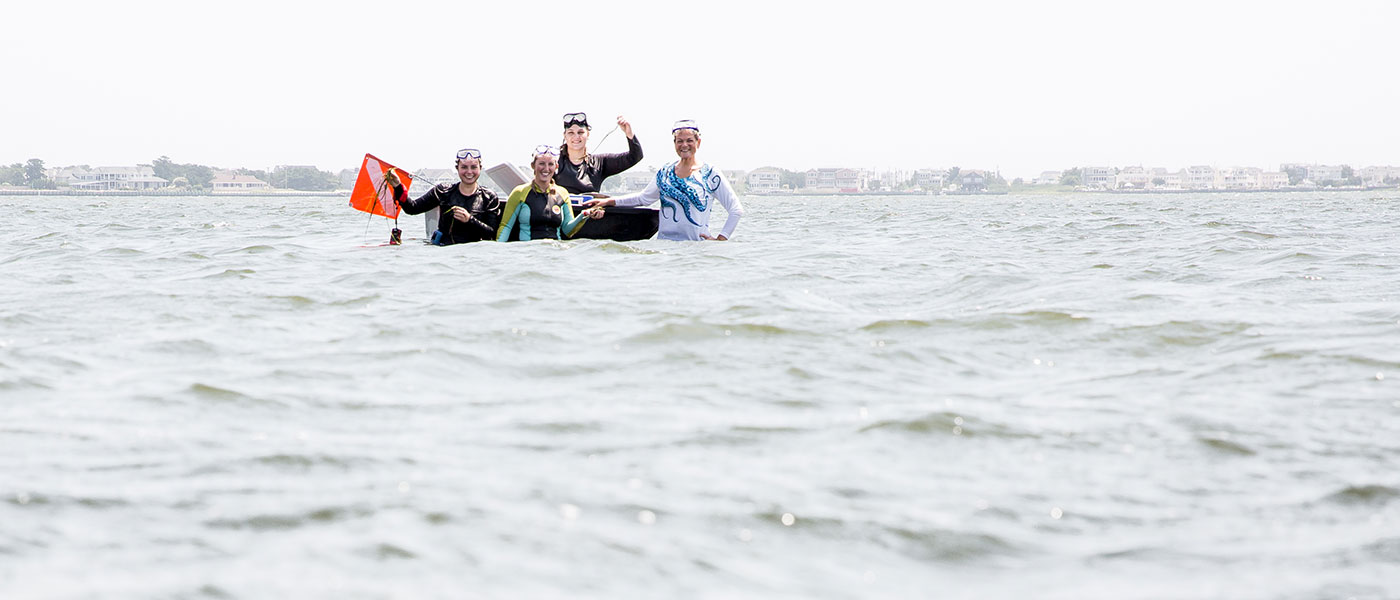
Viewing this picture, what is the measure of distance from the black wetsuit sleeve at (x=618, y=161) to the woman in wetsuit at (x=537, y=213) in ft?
3.33

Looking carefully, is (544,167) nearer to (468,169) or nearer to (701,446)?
(468,169)

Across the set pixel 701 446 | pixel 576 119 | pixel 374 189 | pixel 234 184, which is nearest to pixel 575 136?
pixel 576 119

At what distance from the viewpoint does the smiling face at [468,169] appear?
36.6ft

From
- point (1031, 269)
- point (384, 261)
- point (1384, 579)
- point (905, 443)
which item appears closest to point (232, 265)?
point (384, 261)

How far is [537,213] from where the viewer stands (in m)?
11.4

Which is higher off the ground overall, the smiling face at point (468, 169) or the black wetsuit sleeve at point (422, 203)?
the smiling face at point (468, 169)

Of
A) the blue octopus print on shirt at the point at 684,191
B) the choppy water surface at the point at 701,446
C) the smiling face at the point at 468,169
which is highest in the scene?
the smiling face at the point at 468,169

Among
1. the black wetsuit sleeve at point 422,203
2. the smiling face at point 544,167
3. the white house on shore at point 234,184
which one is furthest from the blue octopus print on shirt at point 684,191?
the white house on shore at point 234,184

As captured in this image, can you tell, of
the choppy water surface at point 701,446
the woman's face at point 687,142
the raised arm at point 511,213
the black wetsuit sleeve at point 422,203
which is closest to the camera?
the choppy water surface at point 701,446

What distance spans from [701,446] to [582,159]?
9078 millimetres

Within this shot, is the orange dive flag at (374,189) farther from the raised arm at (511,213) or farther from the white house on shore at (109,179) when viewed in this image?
the white house on shore at (109,179)

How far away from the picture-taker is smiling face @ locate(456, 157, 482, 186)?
1115 centimetres

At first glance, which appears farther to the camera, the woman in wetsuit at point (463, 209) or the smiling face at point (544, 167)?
the woman in wetsuit at point (463, 209)

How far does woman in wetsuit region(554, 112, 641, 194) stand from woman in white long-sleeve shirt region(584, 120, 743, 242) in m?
0.51
